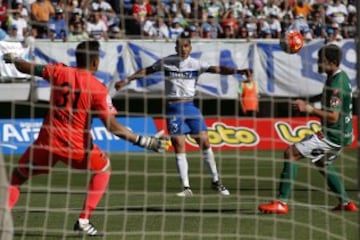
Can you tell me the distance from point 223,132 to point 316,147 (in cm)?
1141

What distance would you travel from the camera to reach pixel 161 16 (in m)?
16.6

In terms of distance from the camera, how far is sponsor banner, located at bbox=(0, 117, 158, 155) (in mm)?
23609

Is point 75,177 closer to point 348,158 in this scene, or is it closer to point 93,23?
point 93,23

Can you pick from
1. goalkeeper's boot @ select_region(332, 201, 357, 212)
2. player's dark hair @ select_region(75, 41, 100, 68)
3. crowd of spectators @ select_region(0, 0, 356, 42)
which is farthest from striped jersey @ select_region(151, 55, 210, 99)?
player's dark hair @ select_region(75, 41, 100, 68)

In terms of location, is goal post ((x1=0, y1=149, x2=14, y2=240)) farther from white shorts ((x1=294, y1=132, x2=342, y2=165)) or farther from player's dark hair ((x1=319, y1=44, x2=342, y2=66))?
player's dark hair ((x1=319, y1=44, x2=342, y2=66))

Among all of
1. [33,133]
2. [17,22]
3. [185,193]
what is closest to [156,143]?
[185,193]

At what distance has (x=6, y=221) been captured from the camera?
7914 millimetres

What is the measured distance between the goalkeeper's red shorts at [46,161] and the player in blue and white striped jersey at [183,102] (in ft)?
13.9

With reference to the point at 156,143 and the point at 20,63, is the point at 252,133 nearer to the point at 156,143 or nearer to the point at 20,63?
the point at 20,63

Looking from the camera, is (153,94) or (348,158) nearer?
(348,158)

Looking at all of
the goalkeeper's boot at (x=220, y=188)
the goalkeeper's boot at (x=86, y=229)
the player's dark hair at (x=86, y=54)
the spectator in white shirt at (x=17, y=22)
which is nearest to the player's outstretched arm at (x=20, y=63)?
the player's dark hair at (x=86, y=54)

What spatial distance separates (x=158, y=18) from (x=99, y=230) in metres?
5.00

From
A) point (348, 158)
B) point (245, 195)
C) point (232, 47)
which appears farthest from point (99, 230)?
point (232, 47)

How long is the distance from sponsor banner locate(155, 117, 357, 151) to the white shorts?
1070 cm
